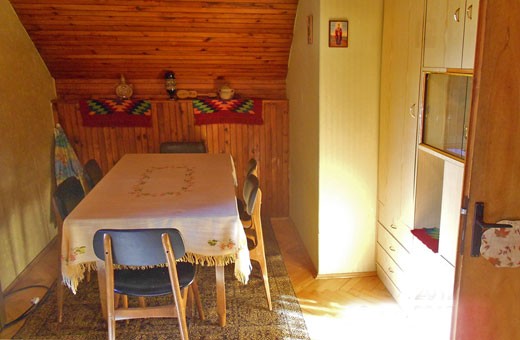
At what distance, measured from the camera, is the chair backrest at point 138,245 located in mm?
2148

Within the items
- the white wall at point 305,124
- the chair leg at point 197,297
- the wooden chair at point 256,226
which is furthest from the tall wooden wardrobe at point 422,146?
the chair leg at point 197,297

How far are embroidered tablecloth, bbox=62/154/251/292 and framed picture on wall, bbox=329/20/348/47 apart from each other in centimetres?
114

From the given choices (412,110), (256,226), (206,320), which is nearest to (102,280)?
(206,320)

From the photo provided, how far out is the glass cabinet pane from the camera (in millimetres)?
2328

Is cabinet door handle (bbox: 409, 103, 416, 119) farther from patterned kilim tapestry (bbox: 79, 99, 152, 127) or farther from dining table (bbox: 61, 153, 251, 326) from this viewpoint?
patterned kilim tapestry (bbox: 79, 99, 152, 127)

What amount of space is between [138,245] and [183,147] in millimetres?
2126

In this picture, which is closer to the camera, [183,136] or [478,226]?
[478,226]

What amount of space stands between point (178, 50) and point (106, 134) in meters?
1.09

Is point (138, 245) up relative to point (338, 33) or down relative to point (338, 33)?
down

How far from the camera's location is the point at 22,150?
3.61 meters

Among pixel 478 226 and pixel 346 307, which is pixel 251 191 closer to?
pixel 346 307

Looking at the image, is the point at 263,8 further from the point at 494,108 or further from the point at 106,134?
the point at 494,108

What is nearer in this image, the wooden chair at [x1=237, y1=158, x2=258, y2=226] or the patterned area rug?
the patterned area rug

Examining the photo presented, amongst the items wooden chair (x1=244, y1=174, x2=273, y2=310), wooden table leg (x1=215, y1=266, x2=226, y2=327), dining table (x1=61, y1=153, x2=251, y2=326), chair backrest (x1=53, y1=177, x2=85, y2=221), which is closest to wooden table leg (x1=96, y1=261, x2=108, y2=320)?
dining table (x1=61, y1=153, x2=251, y2=326)
